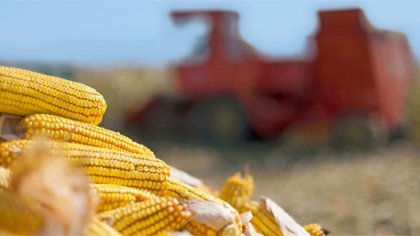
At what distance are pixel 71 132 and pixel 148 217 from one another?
54 cm

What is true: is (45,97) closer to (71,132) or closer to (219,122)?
(71,132)

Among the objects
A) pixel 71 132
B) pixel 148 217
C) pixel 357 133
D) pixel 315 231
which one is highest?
pixel 71 132

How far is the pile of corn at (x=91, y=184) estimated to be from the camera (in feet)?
7.48

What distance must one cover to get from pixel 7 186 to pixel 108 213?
386 millimetres

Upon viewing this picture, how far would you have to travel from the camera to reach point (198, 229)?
9.96ft

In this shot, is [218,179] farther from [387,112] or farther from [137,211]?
[137,211]

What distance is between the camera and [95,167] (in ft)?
10.0

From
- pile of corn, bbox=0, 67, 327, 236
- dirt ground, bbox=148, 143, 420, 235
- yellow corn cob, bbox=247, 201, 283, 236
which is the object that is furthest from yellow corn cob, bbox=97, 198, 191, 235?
dirt ground, bbox=148, 143, 420, 235

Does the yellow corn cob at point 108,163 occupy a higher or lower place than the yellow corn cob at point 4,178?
lower

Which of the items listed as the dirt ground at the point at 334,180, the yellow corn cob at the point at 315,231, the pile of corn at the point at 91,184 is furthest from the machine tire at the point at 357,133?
the pile of corn at the point at 91,184

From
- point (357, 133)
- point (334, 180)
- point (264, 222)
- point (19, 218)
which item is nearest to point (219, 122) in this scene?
point (357, 133)

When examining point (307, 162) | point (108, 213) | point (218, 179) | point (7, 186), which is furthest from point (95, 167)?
point (307, 162)

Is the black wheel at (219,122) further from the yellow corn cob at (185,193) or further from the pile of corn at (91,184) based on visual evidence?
the yellow corn cob at (185,193)

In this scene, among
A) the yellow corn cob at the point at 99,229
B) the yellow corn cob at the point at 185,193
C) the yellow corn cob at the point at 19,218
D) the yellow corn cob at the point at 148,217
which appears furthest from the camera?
the yellow corn cob at the point at 185,193
